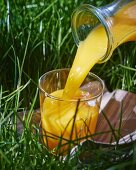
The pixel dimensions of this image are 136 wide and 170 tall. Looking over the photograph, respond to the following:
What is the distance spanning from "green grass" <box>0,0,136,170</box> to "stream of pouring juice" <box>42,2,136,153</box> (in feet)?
0.13

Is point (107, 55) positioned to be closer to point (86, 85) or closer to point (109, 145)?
point (86, 85)

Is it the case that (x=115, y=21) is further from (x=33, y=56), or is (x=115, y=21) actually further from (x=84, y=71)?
(x=33, y=56)

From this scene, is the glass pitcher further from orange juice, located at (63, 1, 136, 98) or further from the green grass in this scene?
the green grass

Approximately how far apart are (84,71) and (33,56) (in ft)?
0.90

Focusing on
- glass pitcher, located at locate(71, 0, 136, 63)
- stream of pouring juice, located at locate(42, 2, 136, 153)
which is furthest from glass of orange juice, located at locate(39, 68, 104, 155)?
glass pitcher, located at locate(71, 0, 136, 63)

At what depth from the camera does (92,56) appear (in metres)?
1.21

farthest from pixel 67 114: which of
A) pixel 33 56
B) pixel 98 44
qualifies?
pixel 33 56

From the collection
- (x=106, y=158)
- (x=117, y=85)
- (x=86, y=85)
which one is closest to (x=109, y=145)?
(x=106, y=158)

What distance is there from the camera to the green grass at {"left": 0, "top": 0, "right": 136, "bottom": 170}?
124 cm

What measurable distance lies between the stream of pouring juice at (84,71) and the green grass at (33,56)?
0.13 ft

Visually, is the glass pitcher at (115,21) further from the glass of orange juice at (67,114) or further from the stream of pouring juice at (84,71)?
the glass of orange juice at (67,114)

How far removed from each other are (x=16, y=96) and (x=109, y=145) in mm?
270

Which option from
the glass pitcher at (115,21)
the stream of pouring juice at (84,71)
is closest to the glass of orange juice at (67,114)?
the stream of pouring juice at (84,71)

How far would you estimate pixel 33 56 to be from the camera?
1.45m
